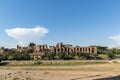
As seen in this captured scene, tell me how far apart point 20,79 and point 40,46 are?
424 feet

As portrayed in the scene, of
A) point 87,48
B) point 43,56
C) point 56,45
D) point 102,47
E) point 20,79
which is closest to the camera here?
point 20,79

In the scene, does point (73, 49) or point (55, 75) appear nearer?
point (55, 75)

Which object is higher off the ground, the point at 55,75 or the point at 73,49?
the point at 73,49

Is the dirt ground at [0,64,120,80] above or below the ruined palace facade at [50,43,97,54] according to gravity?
below

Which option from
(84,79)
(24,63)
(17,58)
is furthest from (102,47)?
(84,79)

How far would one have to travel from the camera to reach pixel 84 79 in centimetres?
2969

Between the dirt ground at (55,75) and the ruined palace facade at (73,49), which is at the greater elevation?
the ruined palace facade at (73,49)

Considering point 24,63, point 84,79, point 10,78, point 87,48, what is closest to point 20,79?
point 10,78

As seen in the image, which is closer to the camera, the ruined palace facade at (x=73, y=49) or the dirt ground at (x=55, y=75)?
the dirt ground at (x=55, y=75)

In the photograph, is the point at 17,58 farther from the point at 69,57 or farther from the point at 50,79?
the point at 50,79

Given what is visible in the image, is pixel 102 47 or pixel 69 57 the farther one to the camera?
pixel 102 47

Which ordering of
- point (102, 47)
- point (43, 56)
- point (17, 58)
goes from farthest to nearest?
point (102, 47)
point (43, 56)
point (17, 58)

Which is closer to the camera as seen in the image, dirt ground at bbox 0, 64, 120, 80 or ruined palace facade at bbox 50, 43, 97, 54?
dirt ground at bbox 0, 64, 120, 80

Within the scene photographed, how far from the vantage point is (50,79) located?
2856cm
